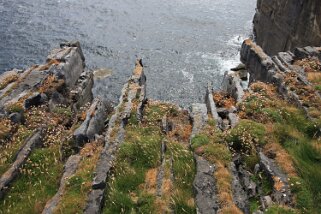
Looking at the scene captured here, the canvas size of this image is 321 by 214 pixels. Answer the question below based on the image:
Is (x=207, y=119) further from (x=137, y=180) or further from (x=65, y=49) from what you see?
(x=65, y=49)

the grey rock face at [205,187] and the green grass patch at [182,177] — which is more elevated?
the grey rock face at [205,187]

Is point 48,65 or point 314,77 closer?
point 314,77

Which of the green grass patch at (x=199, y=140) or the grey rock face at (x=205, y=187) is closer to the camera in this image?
the grey rock face at (x=205, y=187)

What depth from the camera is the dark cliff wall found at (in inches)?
2189

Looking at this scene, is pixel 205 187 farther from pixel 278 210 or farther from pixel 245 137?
pixel 245 137

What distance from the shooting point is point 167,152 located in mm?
23500

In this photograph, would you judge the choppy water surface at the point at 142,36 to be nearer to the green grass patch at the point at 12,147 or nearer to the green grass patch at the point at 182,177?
the green grass patch at the point at 12,147

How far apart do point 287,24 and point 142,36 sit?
30.4m

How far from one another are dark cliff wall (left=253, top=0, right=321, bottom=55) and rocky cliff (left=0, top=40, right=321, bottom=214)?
23.9m

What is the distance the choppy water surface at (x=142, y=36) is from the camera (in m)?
65.9

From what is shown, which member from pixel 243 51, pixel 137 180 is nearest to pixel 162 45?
pixel 243 51

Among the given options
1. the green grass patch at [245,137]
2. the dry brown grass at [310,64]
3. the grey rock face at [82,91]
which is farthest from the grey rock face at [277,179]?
the grey rock face at [82,91]

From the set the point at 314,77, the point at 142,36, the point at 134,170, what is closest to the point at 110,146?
the point at 134,170

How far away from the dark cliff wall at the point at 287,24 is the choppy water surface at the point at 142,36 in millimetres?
6269
